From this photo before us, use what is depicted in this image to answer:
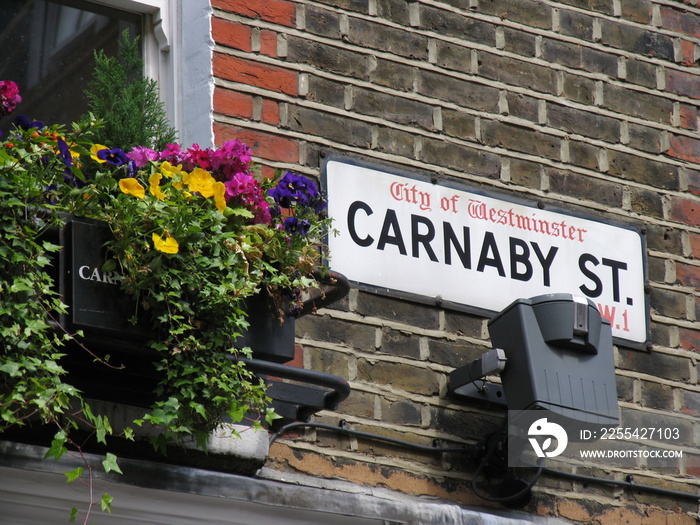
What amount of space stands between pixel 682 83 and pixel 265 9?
191cm

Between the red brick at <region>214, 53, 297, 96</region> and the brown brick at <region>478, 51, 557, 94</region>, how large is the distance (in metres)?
0.85

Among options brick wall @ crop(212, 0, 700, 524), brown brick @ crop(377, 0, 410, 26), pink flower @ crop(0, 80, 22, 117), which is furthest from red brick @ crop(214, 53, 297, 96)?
pink flower @ crop(0, 80, 22, 117)

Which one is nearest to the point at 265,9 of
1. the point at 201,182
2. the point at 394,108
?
the point at 394,108

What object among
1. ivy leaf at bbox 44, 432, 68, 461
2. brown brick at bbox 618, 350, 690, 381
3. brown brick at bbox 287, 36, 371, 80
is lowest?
ivy leaf at bbox 44, 432, 68, 461

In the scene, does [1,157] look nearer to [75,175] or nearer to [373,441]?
[75,175]

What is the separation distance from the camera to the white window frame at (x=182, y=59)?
15.5 feet

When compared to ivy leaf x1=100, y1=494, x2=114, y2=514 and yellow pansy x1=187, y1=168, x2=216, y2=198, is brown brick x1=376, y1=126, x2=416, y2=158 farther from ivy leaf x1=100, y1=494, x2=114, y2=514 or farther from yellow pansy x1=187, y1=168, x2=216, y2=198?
ivy leaf x1=100, y1=494, x2=114, y2=514

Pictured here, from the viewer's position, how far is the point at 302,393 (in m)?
4.18

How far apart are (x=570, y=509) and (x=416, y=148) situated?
4.76 feet

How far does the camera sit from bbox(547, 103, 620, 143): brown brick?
541cm

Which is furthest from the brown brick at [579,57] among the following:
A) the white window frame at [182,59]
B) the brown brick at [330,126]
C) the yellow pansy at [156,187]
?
the yellow pansy at [156,187]

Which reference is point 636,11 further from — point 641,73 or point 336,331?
point 336,331

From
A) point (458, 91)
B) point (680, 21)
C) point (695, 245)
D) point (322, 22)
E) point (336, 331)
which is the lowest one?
point (336, 331)

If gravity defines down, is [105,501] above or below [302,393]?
below
